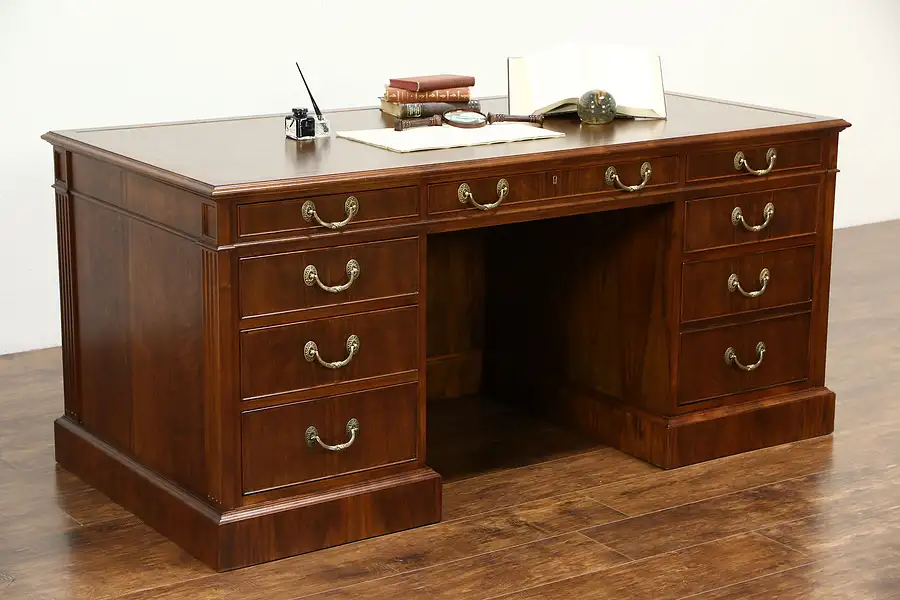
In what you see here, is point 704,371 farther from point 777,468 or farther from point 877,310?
point 877,310

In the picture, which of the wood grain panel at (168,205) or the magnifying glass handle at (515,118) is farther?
the magnifying glass handle at (515,118)

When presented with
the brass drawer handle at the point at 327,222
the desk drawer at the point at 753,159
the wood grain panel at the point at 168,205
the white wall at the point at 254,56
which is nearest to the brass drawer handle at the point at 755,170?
the desk drawer at the point at 753,159

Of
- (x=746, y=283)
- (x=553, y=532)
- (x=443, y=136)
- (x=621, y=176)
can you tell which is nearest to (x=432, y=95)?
(x=443, y=136)

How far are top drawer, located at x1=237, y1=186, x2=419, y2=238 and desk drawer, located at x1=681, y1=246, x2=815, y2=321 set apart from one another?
789 mm

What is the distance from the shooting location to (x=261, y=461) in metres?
2.72

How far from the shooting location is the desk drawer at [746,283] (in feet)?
10.6

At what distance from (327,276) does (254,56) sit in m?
1.82

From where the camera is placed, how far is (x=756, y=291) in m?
3.35

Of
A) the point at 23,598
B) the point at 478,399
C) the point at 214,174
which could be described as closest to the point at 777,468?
the point at 478,399

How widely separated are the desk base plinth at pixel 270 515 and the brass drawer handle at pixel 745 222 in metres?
0.94

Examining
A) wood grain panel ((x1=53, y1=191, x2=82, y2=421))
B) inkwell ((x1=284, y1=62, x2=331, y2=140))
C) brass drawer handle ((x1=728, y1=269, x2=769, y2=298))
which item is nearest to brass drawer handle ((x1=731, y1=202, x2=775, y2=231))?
brass drawer handle ((x1=728, y1=269, x2=769, y2=298))

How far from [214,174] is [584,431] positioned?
1.31 m

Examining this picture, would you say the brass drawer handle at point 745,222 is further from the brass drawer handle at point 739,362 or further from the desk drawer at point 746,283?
the brass drawer handle at point 739,362

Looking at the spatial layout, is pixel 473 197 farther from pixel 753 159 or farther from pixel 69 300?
pixel 69 300
